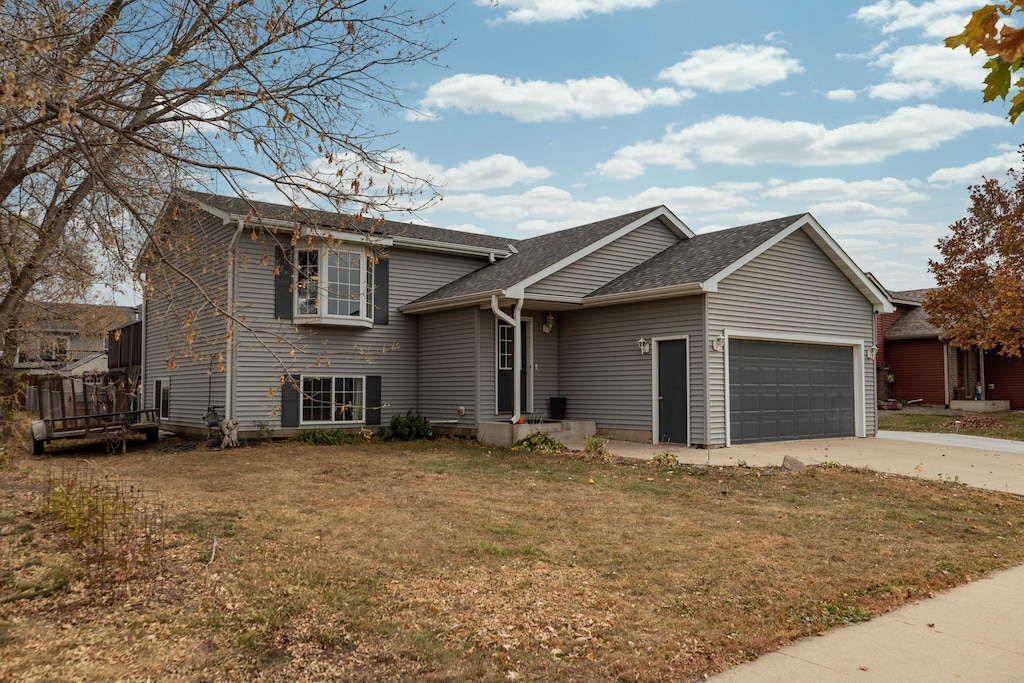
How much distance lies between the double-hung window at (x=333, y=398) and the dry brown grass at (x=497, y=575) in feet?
19.4

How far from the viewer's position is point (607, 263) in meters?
16.7

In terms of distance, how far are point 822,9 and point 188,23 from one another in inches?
356

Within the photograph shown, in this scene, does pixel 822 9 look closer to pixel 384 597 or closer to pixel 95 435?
pixel 384 597

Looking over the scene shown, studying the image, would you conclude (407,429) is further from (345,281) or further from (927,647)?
(927,647)

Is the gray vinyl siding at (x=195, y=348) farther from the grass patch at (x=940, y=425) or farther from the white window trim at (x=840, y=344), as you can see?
the grass patch at (x=940, y=425)

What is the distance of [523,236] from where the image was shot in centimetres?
2178

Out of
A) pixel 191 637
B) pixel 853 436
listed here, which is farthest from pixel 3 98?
pixel 853 436

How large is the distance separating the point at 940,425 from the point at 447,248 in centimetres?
1490

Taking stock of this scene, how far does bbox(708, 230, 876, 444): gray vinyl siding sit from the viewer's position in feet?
47.1

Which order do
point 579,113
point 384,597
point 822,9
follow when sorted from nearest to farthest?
point 384,597 < point 822,9 < point 579,113

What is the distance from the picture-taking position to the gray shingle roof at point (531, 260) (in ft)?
51.7

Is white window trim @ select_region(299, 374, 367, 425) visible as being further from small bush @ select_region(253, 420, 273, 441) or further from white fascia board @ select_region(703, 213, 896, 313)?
white fascia board @ select_region(703, 213, 896, 313)

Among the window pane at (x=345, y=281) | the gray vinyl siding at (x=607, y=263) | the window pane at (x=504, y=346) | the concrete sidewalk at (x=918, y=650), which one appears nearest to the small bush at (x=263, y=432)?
the window pane at (x=345, y=281)

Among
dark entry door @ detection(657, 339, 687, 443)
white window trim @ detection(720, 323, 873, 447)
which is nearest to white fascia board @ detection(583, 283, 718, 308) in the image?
dark entry door @ detection(657, 339, 687, 443)
